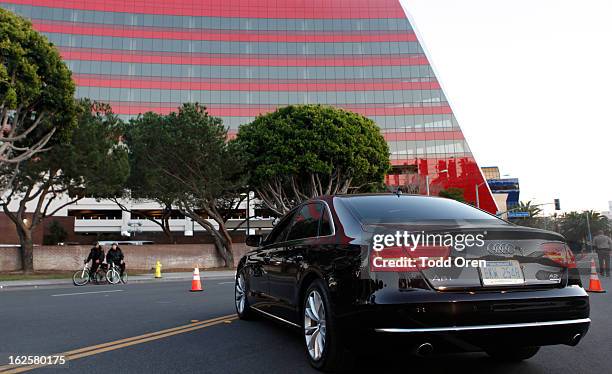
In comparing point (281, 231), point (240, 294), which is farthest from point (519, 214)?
point (281, 231)

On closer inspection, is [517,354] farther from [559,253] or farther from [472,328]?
[472,328]

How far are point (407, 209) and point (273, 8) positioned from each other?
69640mm

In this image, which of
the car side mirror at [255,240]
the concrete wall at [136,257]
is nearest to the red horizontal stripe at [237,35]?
the concrete wall at [136,257]

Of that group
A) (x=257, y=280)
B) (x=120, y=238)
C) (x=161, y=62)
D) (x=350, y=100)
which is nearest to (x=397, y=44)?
(x=350, y=100)

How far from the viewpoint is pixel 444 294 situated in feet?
11.3

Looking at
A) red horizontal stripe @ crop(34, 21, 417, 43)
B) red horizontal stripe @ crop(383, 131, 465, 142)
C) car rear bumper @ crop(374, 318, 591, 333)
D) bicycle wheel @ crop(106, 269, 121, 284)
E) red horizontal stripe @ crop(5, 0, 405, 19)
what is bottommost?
bicycle wheel @ crop(106, 269, 121, 284)

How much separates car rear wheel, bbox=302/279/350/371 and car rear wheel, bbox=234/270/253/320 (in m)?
2.52

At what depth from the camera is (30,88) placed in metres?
17.7

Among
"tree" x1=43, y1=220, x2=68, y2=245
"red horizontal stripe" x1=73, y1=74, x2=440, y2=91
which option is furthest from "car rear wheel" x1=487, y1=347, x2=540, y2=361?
"red horizontal stripe" x1=73, y1=74, x2=440, y2=91

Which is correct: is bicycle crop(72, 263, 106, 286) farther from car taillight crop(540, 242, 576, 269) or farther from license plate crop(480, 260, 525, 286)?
car taillight crop(540, 242, 576, 269)

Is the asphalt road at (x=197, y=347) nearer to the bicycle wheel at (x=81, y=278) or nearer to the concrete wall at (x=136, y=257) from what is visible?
the bicycle wheel at (x=81, y=278)

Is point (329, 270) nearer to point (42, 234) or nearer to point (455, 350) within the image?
point (455, 350)

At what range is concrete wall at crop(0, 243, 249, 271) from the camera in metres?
26.6

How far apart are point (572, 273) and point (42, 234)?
5089 centimetres
